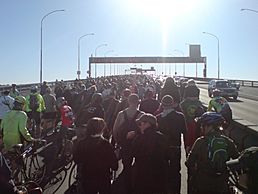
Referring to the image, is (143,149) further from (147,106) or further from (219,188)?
(147,106)

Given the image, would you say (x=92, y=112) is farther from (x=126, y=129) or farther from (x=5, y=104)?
(x=5, y=104)

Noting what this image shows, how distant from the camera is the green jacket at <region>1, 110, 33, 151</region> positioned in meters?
8.77

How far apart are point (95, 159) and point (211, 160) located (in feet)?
5.19

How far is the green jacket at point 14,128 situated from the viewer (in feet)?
28.8

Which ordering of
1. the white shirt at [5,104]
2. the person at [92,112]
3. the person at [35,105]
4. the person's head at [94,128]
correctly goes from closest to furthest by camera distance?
the person's head at [94,128]
the person at [92,112]
the white shirt at [5,104]
the person at [35,105]

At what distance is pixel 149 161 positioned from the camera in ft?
19.5

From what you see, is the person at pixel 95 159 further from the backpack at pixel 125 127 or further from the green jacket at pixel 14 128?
the green jacket at pixel 14 128

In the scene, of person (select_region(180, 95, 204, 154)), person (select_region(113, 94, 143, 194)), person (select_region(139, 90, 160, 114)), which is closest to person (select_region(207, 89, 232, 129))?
person (select_region(180, 95, 204, 154))

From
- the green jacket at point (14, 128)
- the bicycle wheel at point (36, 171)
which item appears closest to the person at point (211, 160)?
the green jacket at point (14, 128)

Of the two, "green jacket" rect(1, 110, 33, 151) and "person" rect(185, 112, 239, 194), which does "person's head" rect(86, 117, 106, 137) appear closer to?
"person" rect(185, 112, 239, 194)

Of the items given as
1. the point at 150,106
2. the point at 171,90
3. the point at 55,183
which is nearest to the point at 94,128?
the point at 55,183

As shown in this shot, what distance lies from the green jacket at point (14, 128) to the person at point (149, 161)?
342 centimetres

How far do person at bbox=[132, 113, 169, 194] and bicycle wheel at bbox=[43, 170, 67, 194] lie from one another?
3525 mm

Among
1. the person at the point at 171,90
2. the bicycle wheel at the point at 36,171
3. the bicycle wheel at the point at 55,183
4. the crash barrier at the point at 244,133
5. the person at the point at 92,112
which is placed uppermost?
the person at the point at 171,90
